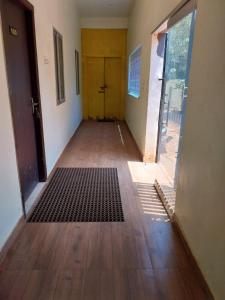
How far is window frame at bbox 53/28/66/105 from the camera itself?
3.71 metres

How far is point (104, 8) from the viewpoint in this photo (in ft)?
19.3

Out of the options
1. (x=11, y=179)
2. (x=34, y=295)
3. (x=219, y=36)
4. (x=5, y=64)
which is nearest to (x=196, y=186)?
(x=219, y=36)

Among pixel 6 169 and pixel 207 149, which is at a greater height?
pixel 207 149

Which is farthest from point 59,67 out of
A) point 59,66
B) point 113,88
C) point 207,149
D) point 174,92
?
point 113,88

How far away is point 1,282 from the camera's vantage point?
1549mm

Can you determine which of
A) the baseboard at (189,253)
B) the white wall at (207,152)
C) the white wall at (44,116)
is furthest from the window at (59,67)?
the baseboard at (189,253)

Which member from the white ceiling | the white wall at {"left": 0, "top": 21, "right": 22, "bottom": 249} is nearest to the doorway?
the white ceiling

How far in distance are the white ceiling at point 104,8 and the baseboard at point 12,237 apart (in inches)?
204

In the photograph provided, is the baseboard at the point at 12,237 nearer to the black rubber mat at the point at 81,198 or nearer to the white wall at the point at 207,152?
the black rubber mat at the point at 81,198

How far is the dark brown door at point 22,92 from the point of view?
2139 mm

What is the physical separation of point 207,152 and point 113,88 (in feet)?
21.2

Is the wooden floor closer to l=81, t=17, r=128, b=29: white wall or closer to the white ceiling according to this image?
the white ceiling

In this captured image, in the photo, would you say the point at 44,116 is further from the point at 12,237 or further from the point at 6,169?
the point at 12,237

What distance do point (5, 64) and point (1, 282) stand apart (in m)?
1.57
